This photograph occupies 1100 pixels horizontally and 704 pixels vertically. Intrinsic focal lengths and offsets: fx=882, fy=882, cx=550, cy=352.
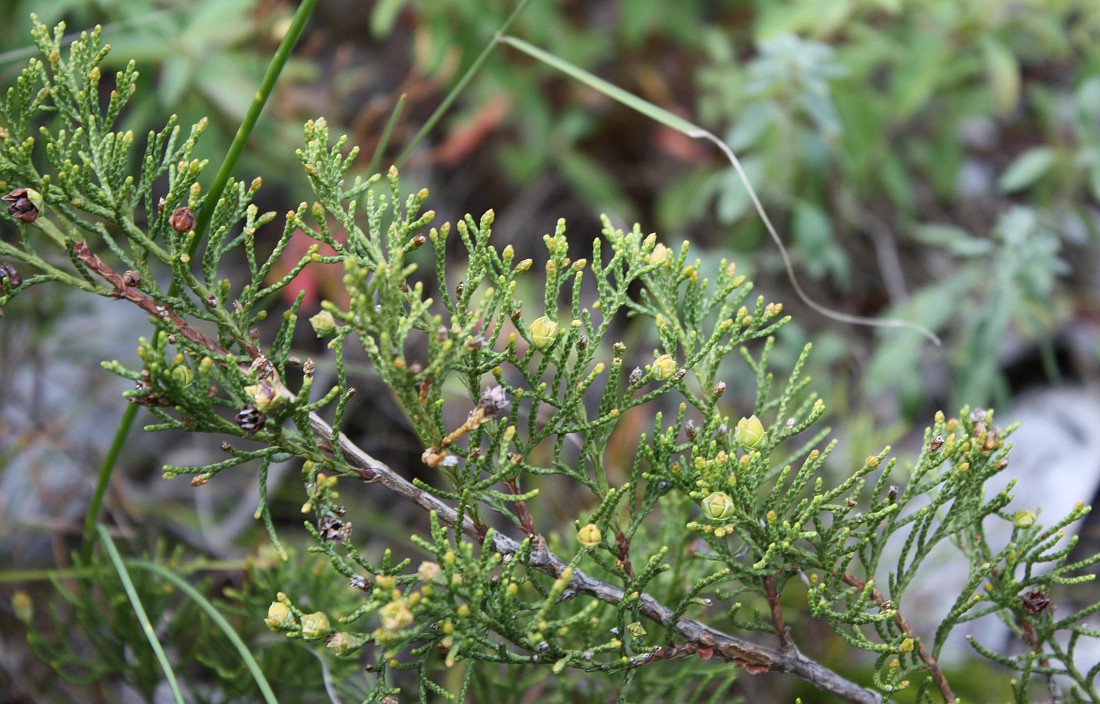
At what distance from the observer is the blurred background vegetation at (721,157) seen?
1.69m

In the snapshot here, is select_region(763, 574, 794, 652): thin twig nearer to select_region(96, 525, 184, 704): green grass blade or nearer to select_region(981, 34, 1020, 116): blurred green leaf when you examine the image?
select_region(96, 525, 184, 704): green grass blade

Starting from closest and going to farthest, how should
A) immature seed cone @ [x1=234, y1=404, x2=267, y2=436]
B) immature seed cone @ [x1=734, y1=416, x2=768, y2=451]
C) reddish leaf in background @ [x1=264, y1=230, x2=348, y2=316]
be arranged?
immature seed cone @ [x1=234, y1=404, x2=267, y2=436] < immature seed cone @ [x1=734, y1=416, x2=768, y2=451] < reddish leaf in background @ [x1=264, y1=230, x2=348, y2=316]

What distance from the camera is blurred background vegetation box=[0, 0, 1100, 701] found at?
1.69 meters

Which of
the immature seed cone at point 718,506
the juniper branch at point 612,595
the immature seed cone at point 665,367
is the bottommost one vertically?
the juniper branch at point 612,595

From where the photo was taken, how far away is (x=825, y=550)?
2.64 ft

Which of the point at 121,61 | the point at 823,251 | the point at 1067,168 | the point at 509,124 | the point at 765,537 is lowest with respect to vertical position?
the point at 765,537

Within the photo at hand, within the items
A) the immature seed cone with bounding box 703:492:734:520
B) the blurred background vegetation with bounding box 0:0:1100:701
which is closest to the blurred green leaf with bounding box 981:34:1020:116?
the blurred background vegetation with bounding box 0:0:1100:701

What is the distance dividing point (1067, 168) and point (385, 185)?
5.11 feet

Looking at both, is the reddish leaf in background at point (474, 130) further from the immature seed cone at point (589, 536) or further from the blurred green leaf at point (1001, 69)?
the immature seed cone at point (589, 536)

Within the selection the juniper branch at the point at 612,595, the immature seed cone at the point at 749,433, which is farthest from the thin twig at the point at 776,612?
the immature seed cone at the point at 749,433

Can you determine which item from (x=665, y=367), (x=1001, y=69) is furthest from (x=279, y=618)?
(x=1001, y=69)

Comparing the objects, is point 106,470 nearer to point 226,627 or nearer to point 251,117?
point 226,627

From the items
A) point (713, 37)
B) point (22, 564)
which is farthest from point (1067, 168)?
point (22, 564)

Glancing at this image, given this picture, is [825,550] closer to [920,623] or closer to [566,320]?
[920,623]
